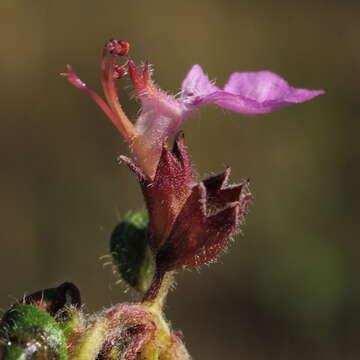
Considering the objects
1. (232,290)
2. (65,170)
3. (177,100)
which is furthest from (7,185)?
(177,100)

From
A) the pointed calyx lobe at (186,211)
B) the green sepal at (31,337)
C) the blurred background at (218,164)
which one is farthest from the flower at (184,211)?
the blurred background at (218,164)

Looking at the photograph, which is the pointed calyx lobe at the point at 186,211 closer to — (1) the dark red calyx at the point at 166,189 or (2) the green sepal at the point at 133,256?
(1) the dark red calyx at the point at 166,189

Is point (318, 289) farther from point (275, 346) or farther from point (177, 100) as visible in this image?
point (177, 100)

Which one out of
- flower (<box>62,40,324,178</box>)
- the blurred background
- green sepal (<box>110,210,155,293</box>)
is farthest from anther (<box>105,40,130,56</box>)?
the blurred background

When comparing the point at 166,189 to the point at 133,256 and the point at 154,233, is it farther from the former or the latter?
the point at 133,256

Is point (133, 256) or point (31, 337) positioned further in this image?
point (133, 256)

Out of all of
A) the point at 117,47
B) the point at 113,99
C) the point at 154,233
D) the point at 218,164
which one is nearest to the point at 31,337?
the point at 154,233

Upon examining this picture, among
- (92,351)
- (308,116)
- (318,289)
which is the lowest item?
(318,289)
